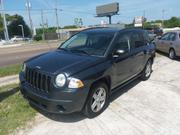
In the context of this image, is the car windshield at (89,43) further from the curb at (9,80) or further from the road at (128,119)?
the curb at (9,80)

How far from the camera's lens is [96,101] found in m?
4.65

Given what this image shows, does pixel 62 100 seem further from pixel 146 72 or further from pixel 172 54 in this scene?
pixel 172 54

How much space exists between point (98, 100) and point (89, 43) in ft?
5.00

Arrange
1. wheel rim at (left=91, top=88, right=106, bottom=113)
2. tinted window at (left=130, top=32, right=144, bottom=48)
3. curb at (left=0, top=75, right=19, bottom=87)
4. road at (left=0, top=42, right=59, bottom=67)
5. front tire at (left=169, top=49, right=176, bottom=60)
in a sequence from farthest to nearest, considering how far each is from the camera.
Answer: road at (left=0, top=42, right=59, bottom=67) → front tire at (left=169, top=49, right=176, bottom=60) → curb at (left=0, top=75, right=19, bottom=87) → tinted window at (left=130, top=32, right=144, bottom=48) → wheel rim at (left=91, top=88, right=106, bottom=113)

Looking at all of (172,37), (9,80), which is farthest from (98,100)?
(172,37)

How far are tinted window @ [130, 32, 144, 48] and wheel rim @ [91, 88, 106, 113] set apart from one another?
77.4 inches

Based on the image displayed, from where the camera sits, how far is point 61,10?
170 ft

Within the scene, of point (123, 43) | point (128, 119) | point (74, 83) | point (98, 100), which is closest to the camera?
point (74, 83)

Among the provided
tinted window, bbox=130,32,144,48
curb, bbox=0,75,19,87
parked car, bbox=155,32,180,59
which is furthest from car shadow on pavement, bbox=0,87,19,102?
parked car, bbox=155,32,180,59

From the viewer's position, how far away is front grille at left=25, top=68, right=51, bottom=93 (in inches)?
161

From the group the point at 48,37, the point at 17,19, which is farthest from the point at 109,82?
the point at 17,19

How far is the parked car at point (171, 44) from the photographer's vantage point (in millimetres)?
11012

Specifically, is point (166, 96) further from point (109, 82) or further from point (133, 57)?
point (109, 82)

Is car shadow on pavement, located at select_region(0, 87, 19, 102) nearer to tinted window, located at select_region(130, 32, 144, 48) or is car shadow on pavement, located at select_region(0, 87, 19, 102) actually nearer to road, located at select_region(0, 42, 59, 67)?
tinted window, located at select_region(130, 32, 144, 48)
